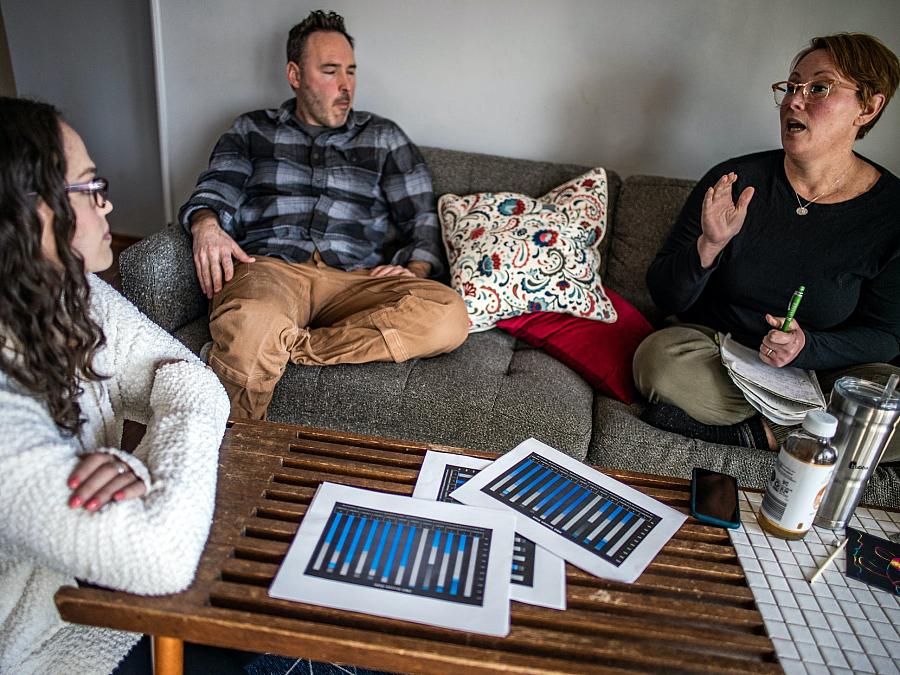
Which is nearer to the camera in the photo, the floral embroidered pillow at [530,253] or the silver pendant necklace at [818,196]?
the silver pendant necklace at [818,196]

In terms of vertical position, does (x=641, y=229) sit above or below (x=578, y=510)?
above

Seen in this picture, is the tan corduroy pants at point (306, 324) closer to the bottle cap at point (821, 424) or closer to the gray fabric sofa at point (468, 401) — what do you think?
the gray fabric sofa at point (468, 401)

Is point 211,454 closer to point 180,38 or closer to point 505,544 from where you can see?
point 505,544

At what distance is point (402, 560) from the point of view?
0.92m

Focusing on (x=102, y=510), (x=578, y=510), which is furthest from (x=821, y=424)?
(x=102, y=510)

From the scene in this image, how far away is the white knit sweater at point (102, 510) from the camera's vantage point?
805 mm

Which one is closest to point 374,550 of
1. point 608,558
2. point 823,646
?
point 608,558

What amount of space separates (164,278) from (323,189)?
0.60 meters

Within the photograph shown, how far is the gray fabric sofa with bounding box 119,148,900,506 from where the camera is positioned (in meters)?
1.66

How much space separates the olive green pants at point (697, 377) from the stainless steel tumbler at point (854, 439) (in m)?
0.57

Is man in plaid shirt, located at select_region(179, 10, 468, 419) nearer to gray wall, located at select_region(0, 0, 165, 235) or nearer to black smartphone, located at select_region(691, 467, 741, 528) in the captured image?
black smartphone, located at select_region(691, 467, 741, 528)

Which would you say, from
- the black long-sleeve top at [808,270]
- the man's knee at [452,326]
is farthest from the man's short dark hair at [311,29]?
the black long-sleeve top at [808,270]

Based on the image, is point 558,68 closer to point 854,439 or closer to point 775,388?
point 775,388

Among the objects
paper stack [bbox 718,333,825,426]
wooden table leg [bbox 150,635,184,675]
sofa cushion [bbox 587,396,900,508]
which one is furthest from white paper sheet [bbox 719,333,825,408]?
wooden table leg [bbox 150,635,184,675]
